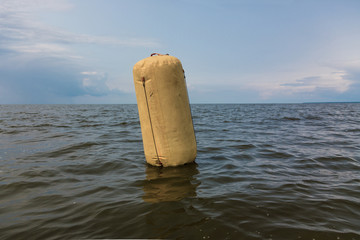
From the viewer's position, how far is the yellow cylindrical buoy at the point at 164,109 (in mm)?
3865

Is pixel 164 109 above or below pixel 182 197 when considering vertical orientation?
above

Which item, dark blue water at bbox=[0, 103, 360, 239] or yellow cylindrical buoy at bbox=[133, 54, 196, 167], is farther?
yellow cylindrical buoy at bbox=[133, 54, 196, 167]

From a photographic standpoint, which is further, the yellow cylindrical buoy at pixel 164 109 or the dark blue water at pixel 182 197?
the yellow cylindrical buoy at pixel 164 109

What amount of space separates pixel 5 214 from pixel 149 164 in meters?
2.50

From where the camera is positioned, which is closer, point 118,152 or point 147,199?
point 147,199

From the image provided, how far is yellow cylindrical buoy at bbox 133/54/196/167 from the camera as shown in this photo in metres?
3.87

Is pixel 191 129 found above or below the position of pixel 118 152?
above

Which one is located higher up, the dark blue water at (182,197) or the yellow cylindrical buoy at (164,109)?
the yellow cylindrical buoy at (164,109)

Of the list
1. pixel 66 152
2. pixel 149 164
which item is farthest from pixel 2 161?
pixel 149 164

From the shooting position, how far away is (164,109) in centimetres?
395

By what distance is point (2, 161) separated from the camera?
4910mm

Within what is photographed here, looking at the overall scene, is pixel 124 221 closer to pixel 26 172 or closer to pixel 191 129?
pixel 191 129

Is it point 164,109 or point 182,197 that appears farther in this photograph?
point 164,109

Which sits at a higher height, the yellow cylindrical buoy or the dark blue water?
the yellow cylindrical buoy
